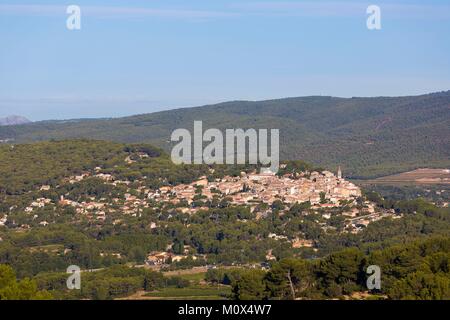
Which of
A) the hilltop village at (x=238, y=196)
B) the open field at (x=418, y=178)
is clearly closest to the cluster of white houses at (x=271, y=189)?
the hilltop village at (x=238, y=196)

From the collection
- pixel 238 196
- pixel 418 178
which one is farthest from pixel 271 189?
pixel 418 178

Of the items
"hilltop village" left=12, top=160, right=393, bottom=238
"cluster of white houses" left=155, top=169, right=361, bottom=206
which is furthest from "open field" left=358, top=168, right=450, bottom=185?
"hilltop village" left=12, top=160, right=393, bottom=238

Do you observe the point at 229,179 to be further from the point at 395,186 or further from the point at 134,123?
the point at 134,123

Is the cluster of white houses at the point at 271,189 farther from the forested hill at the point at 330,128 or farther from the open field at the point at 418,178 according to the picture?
the forested hill at the point at 330,128

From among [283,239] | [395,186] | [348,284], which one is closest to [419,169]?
[395,186]

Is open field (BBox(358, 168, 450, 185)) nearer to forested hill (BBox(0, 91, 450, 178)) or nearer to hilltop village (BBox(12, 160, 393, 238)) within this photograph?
forested hill (BBox(0, 91, 450, 178))

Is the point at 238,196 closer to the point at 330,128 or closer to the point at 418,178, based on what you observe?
the point at 418,178
